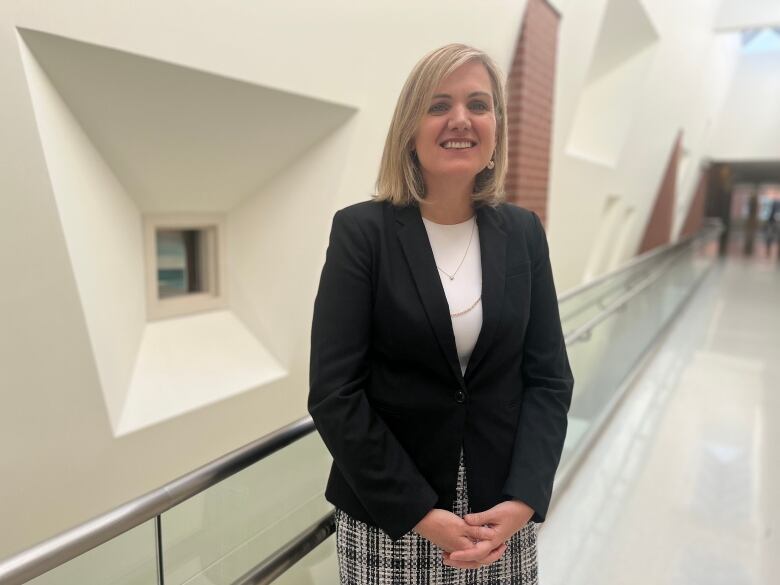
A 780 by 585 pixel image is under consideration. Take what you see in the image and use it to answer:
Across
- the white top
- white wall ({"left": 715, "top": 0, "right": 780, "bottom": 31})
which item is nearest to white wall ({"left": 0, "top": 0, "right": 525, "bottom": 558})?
the white top

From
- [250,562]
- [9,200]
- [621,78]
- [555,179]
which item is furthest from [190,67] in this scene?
[621,78]

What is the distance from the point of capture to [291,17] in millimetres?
2516

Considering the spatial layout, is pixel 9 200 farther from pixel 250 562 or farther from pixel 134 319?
pixel 250 562

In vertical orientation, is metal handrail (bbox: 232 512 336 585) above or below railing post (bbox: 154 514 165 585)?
below

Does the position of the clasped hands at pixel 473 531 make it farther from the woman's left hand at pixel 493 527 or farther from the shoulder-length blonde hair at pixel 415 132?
the shoulder-length blonde hair at pixel 415 132

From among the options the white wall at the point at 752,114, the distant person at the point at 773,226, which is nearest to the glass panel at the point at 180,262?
the white wall at the point at 752,114

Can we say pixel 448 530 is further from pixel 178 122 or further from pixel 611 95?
pixel 611 95

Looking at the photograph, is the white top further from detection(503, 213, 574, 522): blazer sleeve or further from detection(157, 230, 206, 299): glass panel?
detection(157, 230, 206, 299): glass panel

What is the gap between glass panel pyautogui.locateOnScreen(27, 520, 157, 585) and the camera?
1.14 metres

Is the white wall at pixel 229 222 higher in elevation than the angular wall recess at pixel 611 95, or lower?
lower

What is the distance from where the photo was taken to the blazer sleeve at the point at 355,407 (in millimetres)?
1112

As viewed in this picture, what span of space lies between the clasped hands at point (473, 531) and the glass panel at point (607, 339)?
192 centimetres

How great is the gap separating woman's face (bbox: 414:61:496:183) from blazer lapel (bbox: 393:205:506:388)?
4.7 inches

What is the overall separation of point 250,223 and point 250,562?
227 centimetres
